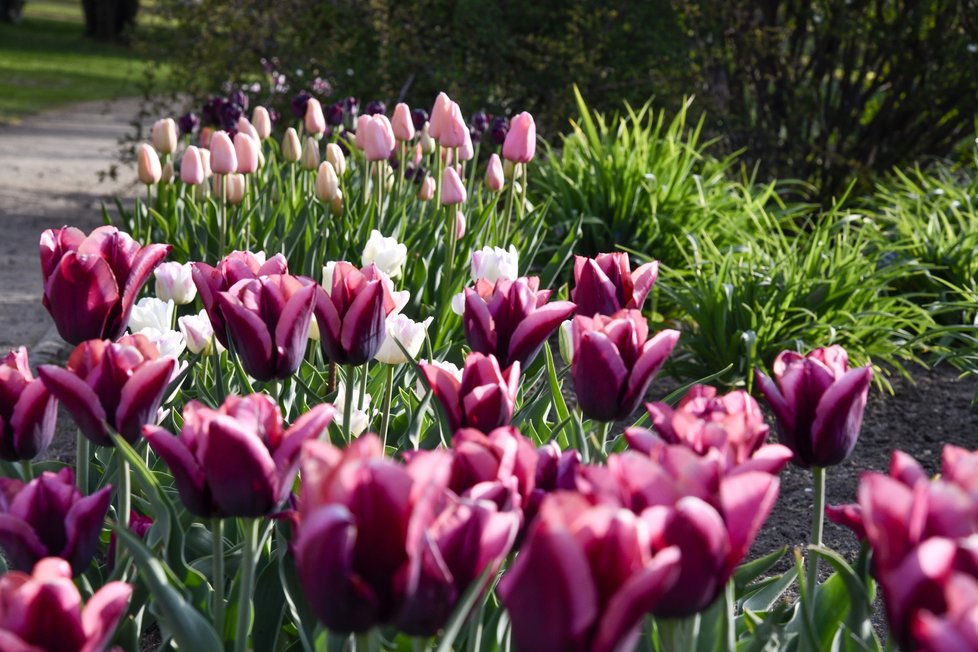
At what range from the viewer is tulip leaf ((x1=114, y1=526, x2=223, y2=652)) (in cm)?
Result: 122

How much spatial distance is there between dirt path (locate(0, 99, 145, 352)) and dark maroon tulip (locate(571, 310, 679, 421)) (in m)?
3.75

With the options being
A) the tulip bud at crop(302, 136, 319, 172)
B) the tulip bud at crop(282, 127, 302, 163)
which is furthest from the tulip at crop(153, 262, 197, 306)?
the tulip bud at crop(282, 127, 302, 163)

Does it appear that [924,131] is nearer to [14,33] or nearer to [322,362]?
[322,362]

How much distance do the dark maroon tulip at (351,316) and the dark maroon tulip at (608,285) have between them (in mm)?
330

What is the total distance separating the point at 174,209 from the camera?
423cm

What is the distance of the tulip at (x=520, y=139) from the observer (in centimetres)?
331

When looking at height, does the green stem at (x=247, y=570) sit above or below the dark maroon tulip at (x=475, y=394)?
below

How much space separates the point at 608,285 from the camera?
1.85m

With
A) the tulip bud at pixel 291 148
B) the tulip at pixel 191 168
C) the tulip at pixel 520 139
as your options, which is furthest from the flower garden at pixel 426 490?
the tulip bud at pixel 291 148

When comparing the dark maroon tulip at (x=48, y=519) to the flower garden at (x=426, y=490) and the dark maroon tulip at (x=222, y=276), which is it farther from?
the dark maroon tulip at (x=222, y=276)

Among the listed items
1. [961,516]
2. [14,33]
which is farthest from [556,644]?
[14,33]

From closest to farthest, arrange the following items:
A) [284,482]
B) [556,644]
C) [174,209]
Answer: [556,644]
[284,482]
[174,209]

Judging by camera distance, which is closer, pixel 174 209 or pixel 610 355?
pixel 610 355

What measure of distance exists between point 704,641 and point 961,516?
541mm
